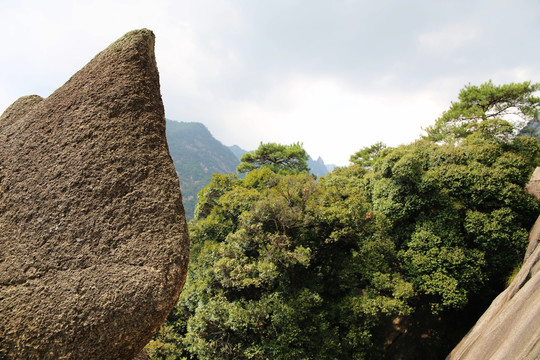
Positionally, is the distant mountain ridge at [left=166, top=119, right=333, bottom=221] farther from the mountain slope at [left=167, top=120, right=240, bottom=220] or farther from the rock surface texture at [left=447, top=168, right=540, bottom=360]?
the rock surface texture at [left=447, top=168, right=540, bottom=360]

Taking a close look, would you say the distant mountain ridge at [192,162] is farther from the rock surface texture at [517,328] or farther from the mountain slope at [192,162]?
the rock surface texture at [517,328]

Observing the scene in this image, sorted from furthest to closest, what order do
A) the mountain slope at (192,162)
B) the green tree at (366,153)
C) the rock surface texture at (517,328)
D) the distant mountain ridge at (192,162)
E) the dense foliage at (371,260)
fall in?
the mountain slope at (192,162)
the distant mountain ridge at (192,162)
the green tree at (366,153)
the dense foliage at (371,260)
the rock surface texture at (517,328)

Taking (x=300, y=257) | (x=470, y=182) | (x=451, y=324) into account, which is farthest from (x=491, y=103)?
(x=300, y=257)

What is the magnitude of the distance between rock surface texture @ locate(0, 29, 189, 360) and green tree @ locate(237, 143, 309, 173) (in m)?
25.0

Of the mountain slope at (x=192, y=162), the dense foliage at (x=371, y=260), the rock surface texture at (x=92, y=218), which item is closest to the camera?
the rock surface texture at (x=92, y=218)

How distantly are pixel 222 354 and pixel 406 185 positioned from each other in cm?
1042

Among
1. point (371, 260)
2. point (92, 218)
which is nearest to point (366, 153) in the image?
point (371, 260)

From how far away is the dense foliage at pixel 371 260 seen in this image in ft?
32.5

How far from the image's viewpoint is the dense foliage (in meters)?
9.91

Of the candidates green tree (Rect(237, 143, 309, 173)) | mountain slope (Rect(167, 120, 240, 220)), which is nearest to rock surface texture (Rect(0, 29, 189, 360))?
green tree (Rect(237, 143, 309, 173))

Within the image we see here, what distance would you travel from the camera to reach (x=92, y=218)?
3.12 meters

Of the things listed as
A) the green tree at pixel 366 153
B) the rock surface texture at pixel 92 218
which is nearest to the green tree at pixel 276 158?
the green tree at pixel 366 153

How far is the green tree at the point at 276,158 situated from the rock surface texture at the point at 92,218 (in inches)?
984

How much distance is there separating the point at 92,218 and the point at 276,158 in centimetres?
2625
